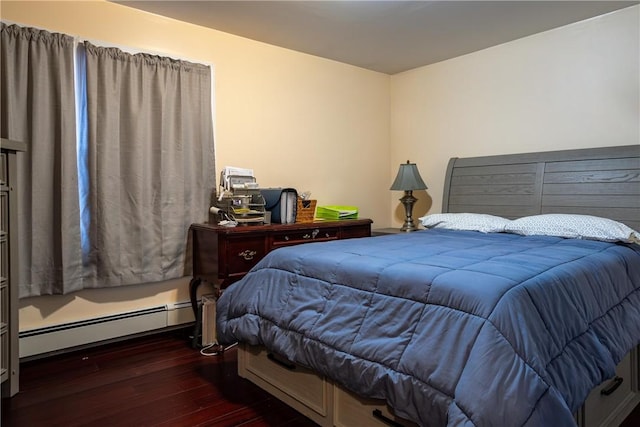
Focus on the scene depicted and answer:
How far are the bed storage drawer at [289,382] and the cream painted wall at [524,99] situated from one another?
2.57 meters

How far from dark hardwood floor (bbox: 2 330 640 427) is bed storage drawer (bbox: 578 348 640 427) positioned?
7 centimetres

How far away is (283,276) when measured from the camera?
2.04 metres

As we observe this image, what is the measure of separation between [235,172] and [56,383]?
1661 mm

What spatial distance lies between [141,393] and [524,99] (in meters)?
3.46

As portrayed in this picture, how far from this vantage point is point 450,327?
1368mm

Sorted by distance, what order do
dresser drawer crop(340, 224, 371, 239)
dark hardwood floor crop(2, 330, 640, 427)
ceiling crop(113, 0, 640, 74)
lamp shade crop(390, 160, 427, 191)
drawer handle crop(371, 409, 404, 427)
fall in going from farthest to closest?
lamp shade crop(390, 160, 427, 191) → dresser drawer crop(340, 224, 371, 239) → ceiling crop(113, 0, 640, 74) → dark hardwood floor crop(2, 330, 640, 427) → drawer handle crop(371, 409, 404, 427)

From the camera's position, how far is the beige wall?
2867mm

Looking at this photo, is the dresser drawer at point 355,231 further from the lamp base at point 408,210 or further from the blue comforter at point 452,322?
the blue comforter at point 452,322

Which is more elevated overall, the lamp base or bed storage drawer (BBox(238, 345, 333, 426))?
the lamp base

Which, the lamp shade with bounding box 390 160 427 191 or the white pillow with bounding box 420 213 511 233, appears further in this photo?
the lamp shade with bounding box 390 160 427 191

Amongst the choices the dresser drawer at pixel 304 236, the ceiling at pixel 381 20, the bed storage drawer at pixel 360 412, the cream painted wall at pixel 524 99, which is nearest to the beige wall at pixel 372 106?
the cream painted wall at pixel 524 99

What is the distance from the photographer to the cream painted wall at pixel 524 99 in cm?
296

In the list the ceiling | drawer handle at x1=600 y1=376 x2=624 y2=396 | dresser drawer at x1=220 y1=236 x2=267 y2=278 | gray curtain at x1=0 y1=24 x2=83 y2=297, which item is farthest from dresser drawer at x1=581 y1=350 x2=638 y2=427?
gray curtain at x1=0 y1=24 x2=83 y2=297

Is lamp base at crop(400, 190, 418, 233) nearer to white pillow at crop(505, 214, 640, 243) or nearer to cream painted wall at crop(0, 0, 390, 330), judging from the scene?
cream painted wall at crop(0, 0, 390, 330)
